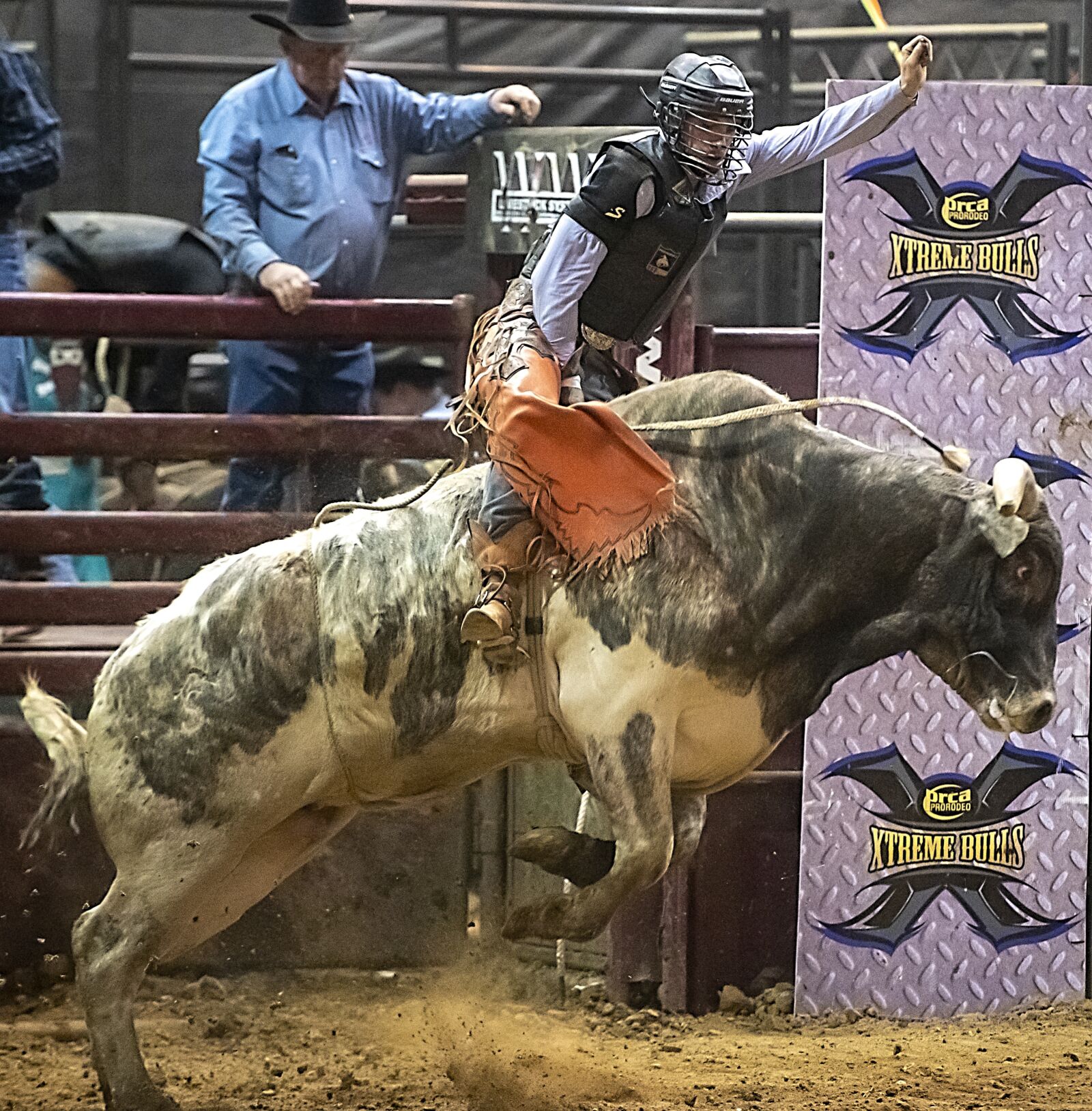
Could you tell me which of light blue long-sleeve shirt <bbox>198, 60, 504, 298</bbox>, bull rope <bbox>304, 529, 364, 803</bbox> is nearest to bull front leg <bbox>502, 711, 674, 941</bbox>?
bull rope <bbox>304, 529, 364, 803</bbox>

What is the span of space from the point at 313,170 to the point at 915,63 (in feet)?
7.10

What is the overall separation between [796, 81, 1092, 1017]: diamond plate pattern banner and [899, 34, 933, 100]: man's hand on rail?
3.78 feet

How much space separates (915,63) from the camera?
393cm

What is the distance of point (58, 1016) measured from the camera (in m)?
5.14

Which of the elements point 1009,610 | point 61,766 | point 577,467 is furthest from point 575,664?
point 61,766

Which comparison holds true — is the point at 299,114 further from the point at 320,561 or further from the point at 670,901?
the point at 670,901

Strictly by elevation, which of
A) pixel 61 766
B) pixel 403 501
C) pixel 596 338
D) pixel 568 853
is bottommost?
pixel 568 853

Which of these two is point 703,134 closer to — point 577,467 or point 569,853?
point 577,467

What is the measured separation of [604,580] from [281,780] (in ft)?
3.16

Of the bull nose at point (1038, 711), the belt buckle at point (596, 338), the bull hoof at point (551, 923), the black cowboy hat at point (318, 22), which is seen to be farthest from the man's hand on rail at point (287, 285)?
the bull nose at point (1038, 711)

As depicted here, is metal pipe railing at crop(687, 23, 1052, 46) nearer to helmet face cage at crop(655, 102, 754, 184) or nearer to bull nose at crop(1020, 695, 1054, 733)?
helmet face cage at crop(655, 102, 754, 184)

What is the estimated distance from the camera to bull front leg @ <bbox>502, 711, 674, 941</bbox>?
12.1ft

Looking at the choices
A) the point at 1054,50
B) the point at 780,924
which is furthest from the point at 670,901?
the point at 1054,50

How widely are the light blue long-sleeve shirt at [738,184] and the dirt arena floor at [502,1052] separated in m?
2.05
